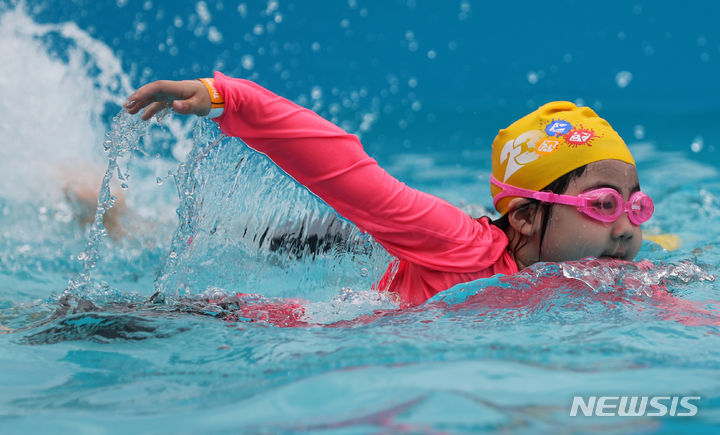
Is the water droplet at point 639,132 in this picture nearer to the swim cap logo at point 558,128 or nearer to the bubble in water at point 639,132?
the bubble in water at point 639,132

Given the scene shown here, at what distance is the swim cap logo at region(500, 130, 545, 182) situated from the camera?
270 cm

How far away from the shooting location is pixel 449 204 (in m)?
2.64

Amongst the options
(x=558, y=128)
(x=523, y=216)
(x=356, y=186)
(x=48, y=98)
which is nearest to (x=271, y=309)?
(x=356, y=186)

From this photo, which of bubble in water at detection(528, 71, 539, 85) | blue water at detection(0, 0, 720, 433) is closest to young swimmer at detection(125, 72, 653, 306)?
blue water at detection(0, 0, 720, 433)

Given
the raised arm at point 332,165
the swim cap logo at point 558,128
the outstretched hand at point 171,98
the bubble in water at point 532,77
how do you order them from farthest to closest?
the bubble in water at point 532,77 → the swim cap logo at point 558,128 → the raised arm at point 332,165 → the outstretched hand at point 171,98

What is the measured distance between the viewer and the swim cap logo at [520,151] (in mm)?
2697

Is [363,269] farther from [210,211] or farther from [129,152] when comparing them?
[129,152]

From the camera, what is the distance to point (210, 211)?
2848 millimetres

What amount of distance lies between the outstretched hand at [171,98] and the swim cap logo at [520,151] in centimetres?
112

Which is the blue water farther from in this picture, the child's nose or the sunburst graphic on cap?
the sunburst graphic on cap

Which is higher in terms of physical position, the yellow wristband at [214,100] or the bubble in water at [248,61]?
the bubble in water at [248,61]

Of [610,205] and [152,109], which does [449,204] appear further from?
[152,109]

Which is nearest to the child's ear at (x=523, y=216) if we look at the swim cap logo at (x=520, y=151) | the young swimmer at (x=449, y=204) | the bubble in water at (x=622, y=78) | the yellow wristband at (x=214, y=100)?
the young swimmer at (x=449, y=204)

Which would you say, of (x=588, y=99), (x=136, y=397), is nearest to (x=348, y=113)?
(x=588, y=99)
